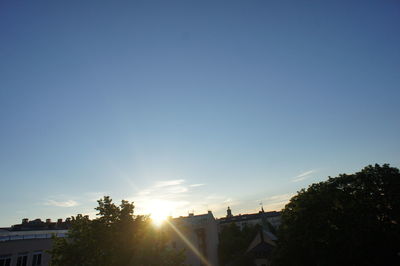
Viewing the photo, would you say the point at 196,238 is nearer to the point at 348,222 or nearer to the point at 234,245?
the point at 234,245

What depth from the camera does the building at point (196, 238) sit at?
151 feet

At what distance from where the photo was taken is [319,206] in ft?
86.4

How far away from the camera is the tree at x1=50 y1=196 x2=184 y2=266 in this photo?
16.1 meters

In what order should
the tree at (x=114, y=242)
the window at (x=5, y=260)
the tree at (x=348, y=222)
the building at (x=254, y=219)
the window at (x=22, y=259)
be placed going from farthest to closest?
the building at (x=254, y=219) → the window at (x=22, y=259) → the window at (x=5, y=260) → the tree at (x=348, y=222) → the tree at (x=114, y=242)

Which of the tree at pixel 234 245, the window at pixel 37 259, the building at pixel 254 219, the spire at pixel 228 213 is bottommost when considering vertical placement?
the tree at pixel 234 245

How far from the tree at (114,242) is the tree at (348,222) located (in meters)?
15.2

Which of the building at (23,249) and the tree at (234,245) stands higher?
the building at (23,249)

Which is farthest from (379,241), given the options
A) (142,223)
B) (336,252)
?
(142,223)

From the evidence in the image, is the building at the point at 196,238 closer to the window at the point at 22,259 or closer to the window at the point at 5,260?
the window at the point at 22,259

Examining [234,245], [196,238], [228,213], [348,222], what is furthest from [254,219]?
[348,222]

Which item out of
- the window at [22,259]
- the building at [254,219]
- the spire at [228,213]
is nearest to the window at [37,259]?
the window at [22,259]

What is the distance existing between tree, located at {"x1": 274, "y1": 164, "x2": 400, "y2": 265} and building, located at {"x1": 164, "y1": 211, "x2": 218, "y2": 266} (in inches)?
807

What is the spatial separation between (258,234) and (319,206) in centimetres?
2682

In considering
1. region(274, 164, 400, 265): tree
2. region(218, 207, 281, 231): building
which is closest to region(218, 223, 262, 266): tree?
region(274, 164, 400, 265): tree
